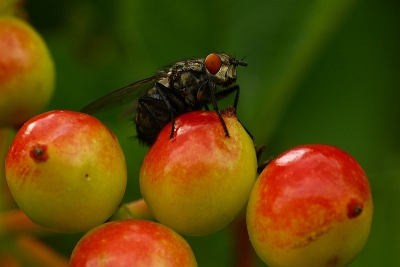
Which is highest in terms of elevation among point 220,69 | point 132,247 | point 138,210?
point 220,69

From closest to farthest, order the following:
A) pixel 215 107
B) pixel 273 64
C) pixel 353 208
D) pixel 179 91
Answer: pixel 353 208 < pixel 215 107 < pixel 179 91 < pixel 273 64

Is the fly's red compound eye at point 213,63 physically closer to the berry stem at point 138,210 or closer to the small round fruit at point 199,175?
the small round fruit at point 199,175

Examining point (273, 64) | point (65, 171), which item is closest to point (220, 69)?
point (65, 171)

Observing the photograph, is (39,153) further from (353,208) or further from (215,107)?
(353,208)

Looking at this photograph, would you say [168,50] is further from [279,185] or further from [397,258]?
[279,185]

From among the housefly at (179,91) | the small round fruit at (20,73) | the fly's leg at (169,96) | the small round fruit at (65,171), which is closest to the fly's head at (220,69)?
the housefly at (179,91)
